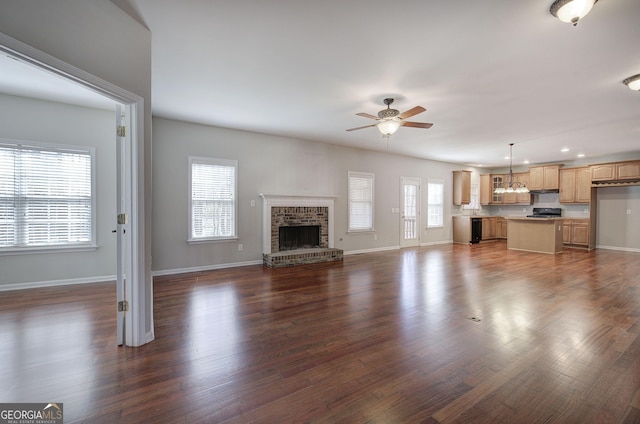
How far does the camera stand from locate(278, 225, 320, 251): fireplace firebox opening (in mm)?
6338

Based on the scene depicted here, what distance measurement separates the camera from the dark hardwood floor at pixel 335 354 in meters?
1.73

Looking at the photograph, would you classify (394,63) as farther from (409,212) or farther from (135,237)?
(409,212)

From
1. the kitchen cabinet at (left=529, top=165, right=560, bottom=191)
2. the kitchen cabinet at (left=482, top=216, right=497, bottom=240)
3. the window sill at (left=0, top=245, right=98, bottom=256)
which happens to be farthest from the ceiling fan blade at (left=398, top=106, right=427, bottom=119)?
the kitchen cabinet at (left=529, top=165, right=560, bottom=191)

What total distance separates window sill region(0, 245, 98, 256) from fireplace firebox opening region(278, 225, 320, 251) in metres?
3.35

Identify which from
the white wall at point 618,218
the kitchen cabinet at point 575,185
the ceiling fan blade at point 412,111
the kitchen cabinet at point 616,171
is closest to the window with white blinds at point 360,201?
the ceiling fan blade at point 412,111

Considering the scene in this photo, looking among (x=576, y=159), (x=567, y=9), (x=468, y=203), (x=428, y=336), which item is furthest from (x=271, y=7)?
(x=576, y=159)

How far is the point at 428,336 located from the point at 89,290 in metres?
4.69

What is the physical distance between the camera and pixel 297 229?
21.4ft

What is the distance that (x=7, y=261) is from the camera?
4.04m

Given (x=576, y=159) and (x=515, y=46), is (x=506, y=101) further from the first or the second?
(x=576, y=159)

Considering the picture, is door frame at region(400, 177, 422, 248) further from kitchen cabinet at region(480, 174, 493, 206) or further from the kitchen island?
kitchen cabinet at region(480, 174, 493, 206)

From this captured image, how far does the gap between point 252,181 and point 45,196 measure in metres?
3.26

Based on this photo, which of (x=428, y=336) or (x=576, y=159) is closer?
(x=428, y=336)

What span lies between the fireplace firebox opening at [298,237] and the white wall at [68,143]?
3.12 m
